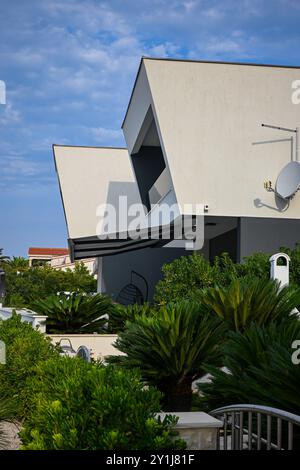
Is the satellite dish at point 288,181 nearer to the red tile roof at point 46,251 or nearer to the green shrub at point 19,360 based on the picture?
the green shrub at point 19,360

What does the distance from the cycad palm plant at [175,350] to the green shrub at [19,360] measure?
58.6 inches

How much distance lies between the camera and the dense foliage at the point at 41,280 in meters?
47.4

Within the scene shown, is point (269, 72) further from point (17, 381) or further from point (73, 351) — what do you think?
point (17, 381)

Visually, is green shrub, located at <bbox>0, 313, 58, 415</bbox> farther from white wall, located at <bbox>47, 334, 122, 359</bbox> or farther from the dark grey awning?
the dark grey awning

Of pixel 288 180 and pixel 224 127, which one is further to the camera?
pixel 224 127

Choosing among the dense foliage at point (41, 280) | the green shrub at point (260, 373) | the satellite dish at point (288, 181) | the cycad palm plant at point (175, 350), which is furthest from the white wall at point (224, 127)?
the dense foliage at point (41, 280)

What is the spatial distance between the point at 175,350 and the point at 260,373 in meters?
2.39

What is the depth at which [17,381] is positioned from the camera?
8945 mm

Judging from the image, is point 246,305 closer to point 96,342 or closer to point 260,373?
point 260,373

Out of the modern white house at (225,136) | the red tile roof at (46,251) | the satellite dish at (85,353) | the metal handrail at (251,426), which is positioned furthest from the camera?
the red tile roof at (46,251)

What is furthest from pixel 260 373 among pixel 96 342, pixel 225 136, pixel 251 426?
pixel 225 136

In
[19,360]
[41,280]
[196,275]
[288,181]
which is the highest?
[288,181]

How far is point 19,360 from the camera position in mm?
9172
